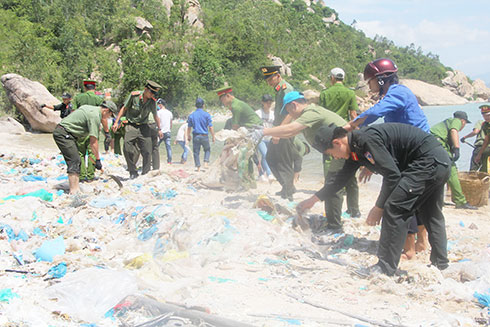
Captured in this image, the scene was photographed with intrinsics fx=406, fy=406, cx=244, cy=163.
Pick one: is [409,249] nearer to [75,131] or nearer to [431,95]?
[75,131]

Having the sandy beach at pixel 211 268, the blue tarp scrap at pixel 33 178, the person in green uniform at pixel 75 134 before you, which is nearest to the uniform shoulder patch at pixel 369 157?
the sandy beach at pixel 211 268

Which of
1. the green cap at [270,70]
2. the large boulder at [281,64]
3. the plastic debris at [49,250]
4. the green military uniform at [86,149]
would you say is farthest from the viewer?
the large boulder at [281,64]

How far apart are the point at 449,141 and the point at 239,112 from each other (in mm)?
3310

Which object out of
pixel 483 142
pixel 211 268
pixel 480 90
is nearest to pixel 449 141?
pixel 483 142

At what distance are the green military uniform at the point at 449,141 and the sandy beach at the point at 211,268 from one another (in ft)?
2.11

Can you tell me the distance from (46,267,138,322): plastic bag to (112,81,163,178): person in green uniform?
429 cm

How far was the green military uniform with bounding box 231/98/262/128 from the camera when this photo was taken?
267 inches

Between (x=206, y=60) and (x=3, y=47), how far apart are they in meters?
16.2

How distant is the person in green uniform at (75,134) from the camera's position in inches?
237

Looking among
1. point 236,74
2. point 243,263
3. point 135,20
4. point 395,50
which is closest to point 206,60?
point 236,74

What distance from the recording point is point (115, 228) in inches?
183

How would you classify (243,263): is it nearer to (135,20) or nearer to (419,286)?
(419,286)

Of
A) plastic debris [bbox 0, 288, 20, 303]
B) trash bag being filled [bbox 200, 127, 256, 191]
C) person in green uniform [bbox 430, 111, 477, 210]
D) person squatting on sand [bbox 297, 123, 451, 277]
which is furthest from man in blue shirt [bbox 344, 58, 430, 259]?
plastic debris [bbox 0, 288, 20, 303]

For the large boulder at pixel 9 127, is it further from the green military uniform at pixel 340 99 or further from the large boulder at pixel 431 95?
the large boulder at pixel 431 95
